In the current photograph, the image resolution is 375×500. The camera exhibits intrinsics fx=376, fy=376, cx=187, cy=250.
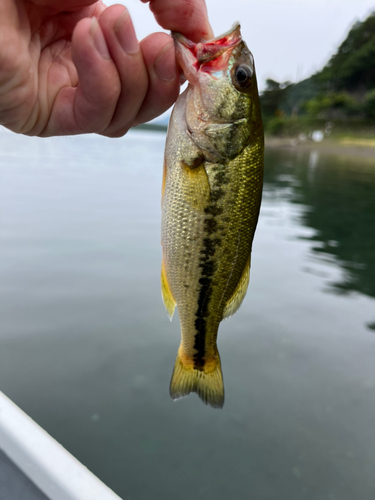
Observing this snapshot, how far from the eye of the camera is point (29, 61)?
1571 mm

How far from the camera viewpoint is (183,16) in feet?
4.89

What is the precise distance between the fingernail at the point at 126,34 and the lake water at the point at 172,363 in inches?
57.2

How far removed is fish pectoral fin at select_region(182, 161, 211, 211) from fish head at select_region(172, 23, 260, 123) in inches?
9.4

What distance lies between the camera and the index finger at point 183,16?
1.45 meters

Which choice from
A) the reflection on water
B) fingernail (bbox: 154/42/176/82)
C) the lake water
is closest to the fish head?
fingernail (bbox: 154/42/176/82)

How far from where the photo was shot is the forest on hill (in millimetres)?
54562

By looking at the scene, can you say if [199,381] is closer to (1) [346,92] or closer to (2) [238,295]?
(2) [238,295]

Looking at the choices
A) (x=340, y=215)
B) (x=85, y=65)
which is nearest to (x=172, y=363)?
(x=85, y=65)

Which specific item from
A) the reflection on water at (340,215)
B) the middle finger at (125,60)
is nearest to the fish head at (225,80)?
the middle finger at (125,60)

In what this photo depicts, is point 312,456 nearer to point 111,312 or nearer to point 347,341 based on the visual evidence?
point 347,341

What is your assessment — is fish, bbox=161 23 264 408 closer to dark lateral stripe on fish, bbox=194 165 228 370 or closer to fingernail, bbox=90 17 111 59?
dark lateral stripe on fish, bbox=194 165 228 370

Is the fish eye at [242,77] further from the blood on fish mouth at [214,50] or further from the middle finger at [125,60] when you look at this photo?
the middle finger at [125,60]

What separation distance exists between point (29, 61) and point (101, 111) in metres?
0.36

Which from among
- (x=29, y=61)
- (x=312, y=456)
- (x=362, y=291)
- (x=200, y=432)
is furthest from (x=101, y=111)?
(x=362, y=291)
